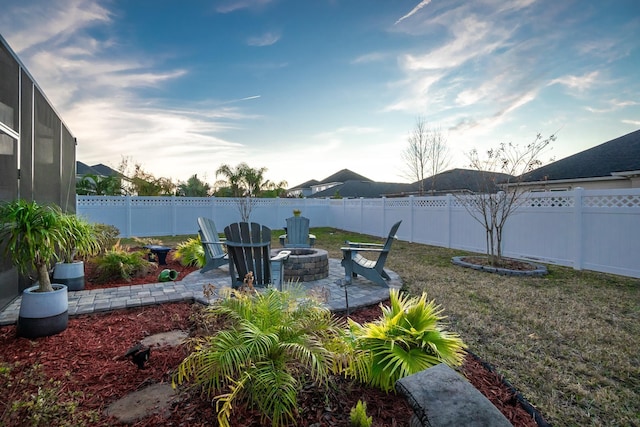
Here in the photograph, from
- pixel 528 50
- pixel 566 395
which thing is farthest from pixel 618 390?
pixel 528 50

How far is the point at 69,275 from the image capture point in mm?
4277

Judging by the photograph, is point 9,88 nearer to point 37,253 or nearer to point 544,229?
point 37,253

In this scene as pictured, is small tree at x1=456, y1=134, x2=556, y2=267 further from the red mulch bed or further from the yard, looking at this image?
the red mulch bed

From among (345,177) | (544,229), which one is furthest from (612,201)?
(345,177)

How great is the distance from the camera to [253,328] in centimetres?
190

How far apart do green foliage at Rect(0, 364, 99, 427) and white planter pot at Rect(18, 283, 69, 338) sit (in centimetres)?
86

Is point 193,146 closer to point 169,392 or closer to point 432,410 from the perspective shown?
point 169,392

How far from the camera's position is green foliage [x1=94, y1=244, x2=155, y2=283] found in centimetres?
493

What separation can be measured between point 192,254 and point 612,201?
8093mm

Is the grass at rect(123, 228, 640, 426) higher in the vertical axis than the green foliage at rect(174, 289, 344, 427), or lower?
lower

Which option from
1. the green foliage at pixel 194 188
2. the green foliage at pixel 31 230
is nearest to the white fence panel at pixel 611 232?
the green foliage at pixel 31 230

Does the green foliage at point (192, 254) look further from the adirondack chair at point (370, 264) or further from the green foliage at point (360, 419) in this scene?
the green foliage at point (360, 419)

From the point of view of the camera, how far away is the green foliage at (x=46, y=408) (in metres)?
1.66

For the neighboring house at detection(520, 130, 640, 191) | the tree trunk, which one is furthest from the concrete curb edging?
the tree trunk
